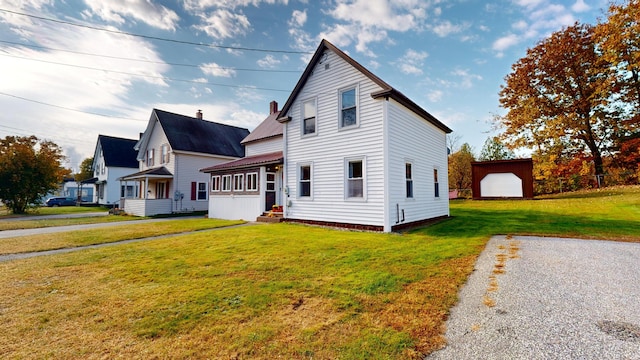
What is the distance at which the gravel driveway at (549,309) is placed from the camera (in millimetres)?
2650

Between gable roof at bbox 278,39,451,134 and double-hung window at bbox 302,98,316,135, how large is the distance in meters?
0.84

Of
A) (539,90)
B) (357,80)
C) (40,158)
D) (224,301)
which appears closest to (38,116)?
(40,158)

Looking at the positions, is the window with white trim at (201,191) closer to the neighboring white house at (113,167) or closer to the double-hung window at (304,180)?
the neighboring white house at (113,167)

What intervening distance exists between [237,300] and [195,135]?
24.7 meters

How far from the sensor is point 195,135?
25422mm

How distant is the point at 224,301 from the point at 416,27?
45.9ft

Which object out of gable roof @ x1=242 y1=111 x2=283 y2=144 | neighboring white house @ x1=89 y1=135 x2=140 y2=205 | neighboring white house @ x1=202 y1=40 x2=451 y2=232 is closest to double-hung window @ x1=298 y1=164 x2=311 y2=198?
neighboring white house @ x1=202 y1=40 x2=451 y2=232

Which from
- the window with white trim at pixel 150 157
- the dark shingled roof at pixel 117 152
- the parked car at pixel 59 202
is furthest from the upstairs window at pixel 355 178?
the parked car at pixel 59 202

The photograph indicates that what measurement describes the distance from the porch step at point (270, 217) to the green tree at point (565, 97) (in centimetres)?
2422

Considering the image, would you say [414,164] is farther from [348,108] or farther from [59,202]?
[59,202]

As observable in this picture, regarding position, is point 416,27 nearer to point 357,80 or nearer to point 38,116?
point 357,80

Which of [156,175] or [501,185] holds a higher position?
[156,175]

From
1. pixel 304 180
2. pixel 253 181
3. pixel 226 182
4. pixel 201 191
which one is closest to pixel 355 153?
pixel 304 180

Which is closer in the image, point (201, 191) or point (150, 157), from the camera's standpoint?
point (201, 191)
